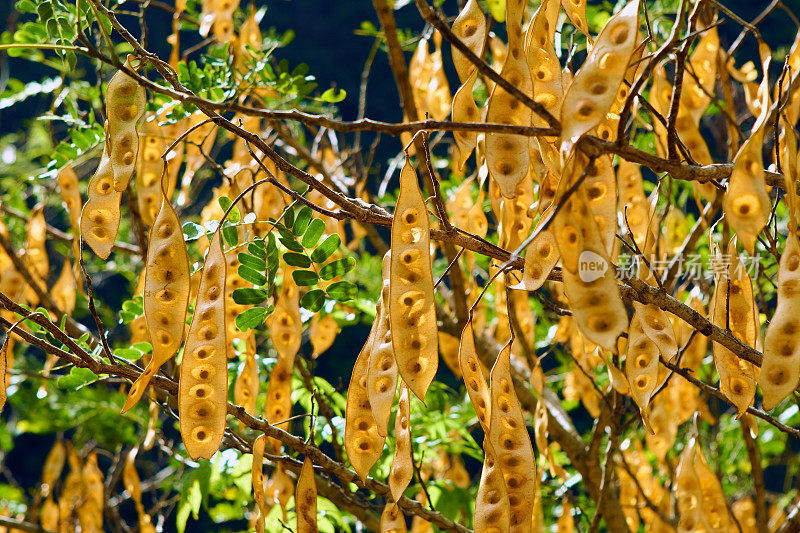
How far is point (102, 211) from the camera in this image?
2.64ft

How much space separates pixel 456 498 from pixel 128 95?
947 mm

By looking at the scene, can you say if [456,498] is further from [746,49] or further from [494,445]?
[746,49]

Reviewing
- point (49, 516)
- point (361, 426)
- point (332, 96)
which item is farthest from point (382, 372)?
point (49, 516)

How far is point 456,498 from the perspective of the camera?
53.7 inches

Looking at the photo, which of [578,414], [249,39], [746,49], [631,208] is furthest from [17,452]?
[746,49]

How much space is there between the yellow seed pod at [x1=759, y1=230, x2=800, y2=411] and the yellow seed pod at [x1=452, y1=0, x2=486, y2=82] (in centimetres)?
36

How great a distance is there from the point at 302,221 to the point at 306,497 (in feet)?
1.10

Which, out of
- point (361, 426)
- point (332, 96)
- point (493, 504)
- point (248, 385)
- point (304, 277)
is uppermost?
point (332, 96)

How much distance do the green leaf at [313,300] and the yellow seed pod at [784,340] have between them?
1.76 feet

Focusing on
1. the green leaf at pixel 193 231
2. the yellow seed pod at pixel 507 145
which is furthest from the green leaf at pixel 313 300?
the yellow seed pod at pixel 507 145

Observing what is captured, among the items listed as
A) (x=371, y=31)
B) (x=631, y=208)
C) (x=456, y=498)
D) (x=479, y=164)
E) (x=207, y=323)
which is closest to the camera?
Result: (x=207, y=323)

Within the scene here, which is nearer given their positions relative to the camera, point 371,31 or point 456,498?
point 456,498

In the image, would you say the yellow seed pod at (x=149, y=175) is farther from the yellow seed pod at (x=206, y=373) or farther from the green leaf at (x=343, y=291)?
the yellow seed pod at (x=206, y=373)

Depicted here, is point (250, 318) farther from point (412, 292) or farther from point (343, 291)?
point (412, 292)
